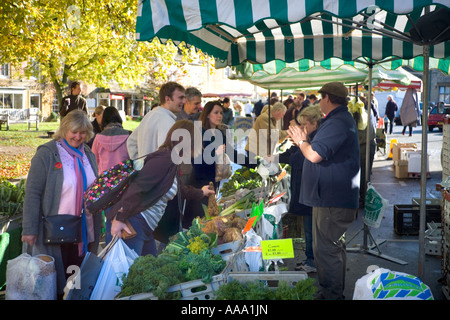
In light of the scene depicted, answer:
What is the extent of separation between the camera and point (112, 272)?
3559 mm

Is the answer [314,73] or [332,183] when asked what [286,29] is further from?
[314,73]

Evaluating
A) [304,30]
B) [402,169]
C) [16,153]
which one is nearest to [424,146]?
[304,30]

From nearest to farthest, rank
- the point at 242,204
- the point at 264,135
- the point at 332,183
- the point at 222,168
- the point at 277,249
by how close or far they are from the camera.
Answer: the point at 277,249 → the point at 332,183 → the point at 242,204 → the point at 222,168 → the point at 264,135

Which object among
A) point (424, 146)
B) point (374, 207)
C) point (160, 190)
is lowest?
point (374, 207)

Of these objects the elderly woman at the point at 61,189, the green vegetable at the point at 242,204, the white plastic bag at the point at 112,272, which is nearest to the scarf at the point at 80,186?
the elderly woman at the point at 61,189

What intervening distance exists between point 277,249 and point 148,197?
1262 millimetres

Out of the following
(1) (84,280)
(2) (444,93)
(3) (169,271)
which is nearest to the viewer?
(3) (169,271)

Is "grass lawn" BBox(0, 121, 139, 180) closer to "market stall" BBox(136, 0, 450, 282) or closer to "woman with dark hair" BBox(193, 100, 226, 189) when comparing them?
"woman with dark hair" BBox(193, 100, 226, 189)

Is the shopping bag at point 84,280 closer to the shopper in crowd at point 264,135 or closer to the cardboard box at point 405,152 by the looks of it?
the shopper in crowd at point 264,135

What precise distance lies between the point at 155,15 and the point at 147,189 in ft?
4.37

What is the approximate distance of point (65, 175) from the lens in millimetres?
4262

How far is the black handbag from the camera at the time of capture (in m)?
4.20

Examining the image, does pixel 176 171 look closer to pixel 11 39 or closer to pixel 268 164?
pixel 268 164

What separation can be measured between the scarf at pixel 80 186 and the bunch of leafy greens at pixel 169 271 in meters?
1.03
